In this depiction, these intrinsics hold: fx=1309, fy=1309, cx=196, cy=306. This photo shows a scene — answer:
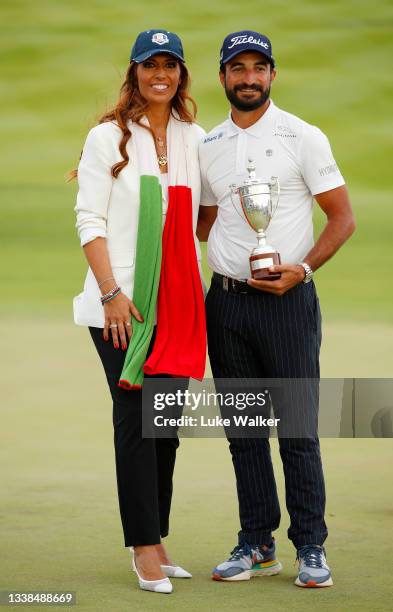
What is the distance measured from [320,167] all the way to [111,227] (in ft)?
2.08

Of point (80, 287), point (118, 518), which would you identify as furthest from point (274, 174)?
point (80, 287)

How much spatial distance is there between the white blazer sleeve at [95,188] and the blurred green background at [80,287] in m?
0.22

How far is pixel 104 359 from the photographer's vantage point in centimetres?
389

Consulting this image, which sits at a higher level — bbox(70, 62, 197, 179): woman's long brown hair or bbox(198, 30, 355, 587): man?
bbox(70, 62, 197, 179): woman's long brown hair

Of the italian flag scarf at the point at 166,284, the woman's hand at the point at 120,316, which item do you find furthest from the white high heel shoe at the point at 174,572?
the woman's hand at the point at 120,316

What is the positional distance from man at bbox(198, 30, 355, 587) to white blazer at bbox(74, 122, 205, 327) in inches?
10.4

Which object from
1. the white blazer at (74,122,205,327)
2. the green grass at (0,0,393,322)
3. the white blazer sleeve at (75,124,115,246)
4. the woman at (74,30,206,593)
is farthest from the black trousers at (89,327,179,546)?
the green grass at (0,0,393,322)

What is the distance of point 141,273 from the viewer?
3.81 meters

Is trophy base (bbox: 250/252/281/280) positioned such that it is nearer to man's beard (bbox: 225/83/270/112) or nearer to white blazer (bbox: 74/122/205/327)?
white blazer (bbox: 74/122/205/327)

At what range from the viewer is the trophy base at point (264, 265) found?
3.68 m

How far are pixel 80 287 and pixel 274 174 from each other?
30.5ft

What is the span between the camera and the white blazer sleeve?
3816 millimetres

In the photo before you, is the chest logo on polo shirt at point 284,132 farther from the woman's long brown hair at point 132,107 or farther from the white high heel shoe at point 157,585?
the white high heel shoe at point 157,585

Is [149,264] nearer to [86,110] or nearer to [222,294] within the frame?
[222,294]
